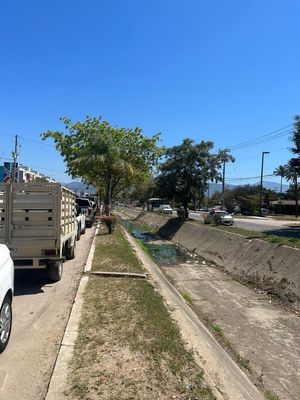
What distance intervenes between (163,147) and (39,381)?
37.8 meters

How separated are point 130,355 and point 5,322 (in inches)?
72.0

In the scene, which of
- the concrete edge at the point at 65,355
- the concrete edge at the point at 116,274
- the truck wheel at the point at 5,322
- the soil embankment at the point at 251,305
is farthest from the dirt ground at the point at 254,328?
the truck wheel at the point at 5,322

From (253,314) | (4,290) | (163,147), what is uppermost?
(163,147)

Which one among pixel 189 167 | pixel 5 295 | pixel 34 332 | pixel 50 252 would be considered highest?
pixel 189 167

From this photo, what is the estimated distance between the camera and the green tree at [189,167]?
40781mm

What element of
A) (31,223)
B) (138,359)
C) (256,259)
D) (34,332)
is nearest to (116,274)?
(31,223)

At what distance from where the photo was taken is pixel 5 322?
636 centimetres

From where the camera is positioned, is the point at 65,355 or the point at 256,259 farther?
the point at 256,259

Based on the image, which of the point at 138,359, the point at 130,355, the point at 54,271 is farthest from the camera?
the point at 54,271

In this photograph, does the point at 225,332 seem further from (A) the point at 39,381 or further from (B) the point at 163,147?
(B) the point at 163,147

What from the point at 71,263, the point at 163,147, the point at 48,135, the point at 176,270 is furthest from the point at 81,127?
the point at 71,263

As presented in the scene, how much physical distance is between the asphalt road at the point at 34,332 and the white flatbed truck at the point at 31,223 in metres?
0.79

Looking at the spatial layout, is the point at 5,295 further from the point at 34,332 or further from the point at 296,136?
the point at 296,136

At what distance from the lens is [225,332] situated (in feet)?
33.0
